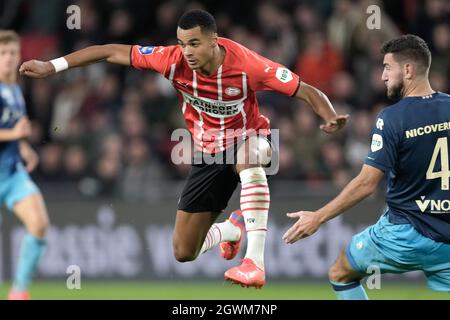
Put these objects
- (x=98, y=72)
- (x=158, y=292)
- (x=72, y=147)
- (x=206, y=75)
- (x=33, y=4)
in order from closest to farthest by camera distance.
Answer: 1. (x=206, y=75)
2. (x=158, y=292)
3. (x=72, y=147)
4. (x=98, y=72)
5. (x=33, y=4)

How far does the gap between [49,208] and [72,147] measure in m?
1.15

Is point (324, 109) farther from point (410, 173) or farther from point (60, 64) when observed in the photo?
point (60, 64)

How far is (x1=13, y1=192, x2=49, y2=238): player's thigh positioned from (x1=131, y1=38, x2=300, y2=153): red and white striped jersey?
7.94 feet

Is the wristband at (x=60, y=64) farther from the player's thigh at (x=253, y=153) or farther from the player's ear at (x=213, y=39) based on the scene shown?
the player's thigh at (x=253, y=153)

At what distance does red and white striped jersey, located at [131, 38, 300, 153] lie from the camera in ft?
23.5

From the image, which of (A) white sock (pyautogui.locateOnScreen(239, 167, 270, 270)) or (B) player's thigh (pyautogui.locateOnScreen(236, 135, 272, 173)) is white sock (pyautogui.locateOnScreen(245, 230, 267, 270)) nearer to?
(A) white sock (pyautogui.locateOnScreen(239, 167, 270, 270))

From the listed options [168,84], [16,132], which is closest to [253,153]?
[16,132]

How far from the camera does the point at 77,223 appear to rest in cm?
1178

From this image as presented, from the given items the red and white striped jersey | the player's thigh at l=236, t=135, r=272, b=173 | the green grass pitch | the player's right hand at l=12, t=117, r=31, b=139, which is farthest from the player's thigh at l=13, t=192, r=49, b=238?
the player's thigh at l=236, t=135, r=272, b=173

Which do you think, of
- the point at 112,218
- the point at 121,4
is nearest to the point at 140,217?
the point at 112,218

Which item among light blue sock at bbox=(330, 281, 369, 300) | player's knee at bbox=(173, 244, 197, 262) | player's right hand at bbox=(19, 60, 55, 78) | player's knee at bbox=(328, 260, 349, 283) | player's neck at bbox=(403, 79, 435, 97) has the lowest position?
light blue sock at bbox=(330, 281, 369, 300)

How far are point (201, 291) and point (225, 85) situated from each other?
440 centimetres

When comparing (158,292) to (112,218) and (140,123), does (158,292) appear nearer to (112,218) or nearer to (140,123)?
(112,218)

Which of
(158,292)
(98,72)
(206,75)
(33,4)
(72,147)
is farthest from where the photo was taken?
(33,4)
